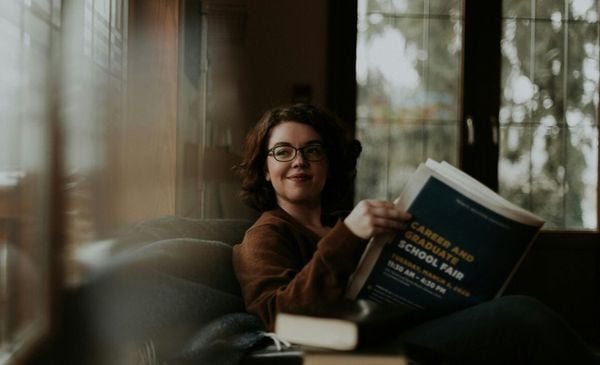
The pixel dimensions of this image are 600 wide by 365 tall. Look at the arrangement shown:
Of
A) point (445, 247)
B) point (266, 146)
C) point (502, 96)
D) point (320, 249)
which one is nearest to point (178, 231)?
point (266, 146)

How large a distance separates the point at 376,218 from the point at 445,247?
0.12 meters

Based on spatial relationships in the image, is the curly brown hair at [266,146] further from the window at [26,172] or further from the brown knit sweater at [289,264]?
the window at [26,172]

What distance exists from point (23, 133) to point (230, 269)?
0.53 metres

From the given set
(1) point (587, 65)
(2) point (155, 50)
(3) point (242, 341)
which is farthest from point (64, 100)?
(1) point (587, 65)

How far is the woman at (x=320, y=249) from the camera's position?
1146 millimetres

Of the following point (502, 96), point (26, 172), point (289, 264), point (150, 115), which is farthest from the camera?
point (502, 96)

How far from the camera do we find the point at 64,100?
1076 mm

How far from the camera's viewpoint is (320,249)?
1189 mm

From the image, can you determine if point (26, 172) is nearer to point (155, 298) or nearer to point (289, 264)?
point (155, 298)

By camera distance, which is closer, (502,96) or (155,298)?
(155,298)

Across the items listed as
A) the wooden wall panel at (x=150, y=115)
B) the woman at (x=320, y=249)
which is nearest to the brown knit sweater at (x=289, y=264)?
the woman at (x=320, y=249)

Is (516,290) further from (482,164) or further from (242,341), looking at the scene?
(242,341)

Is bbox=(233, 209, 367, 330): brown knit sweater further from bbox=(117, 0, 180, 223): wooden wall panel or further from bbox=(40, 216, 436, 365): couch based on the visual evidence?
bbox=(117, 0, 180, 223): wooden wall panel

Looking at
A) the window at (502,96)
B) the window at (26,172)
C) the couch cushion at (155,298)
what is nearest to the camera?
the window at (26,172)
